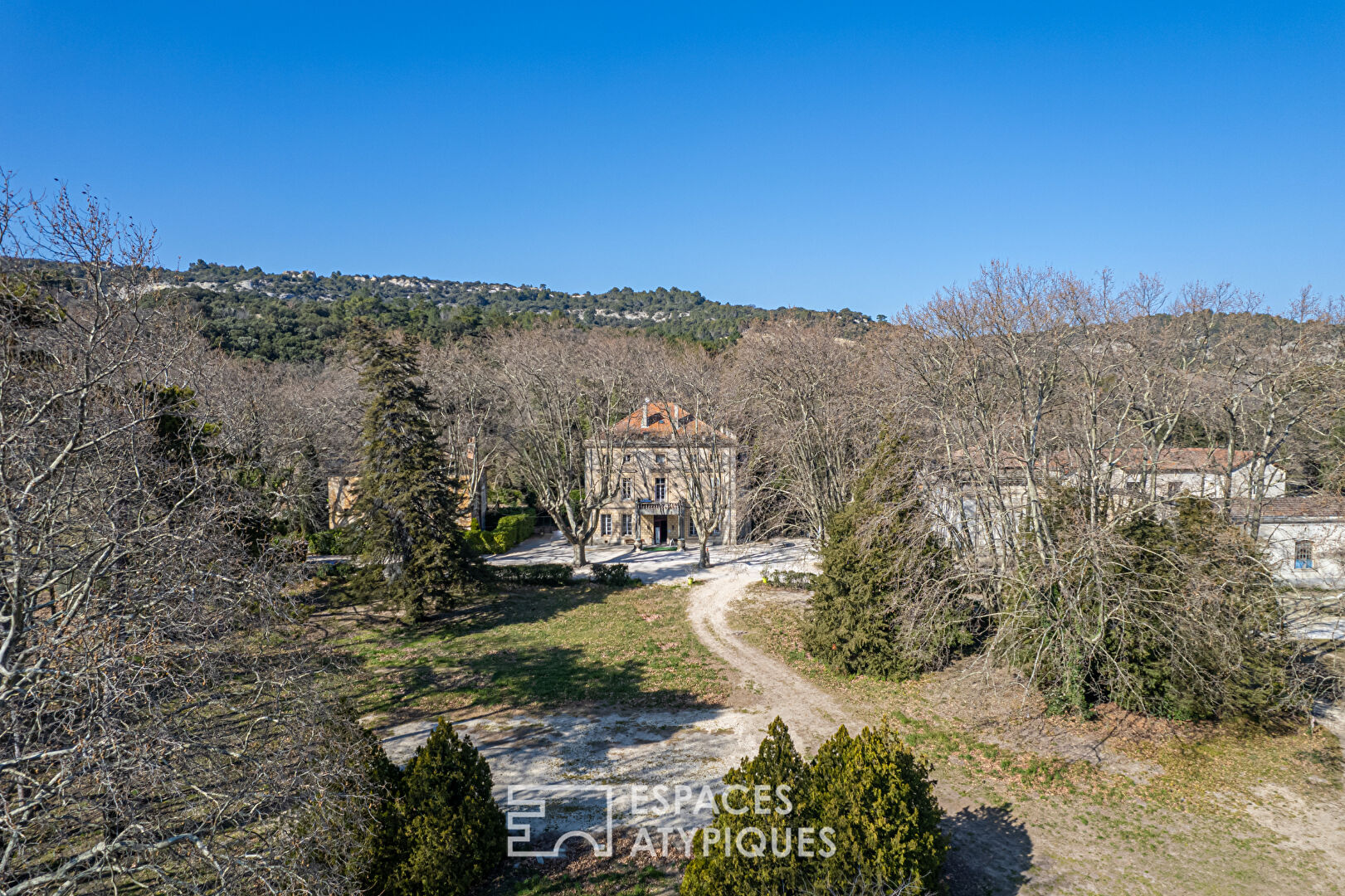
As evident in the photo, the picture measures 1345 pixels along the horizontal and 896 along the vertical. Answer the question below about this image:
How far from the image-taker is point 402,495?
73.0ft

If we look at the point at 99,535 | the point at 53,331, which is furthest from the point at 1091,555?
the point at 53,331

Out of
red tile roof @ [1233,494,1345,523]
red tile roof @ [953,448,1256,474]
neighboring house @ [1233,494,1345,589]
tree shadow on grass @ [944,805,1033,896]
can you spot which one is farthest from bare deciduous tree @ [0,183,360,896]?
red tile roof @ [1233,494,1345,523]

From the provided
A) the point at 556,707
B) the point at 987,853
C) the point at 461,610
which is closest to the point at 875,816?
the point at 987,853

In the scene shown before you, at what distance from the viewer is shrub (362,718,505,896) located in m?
8.52

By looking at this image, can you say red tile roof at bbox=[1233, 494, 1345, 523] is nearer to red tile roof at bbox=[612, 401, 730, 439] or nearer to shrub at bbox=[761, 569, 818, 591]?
shrub at bbox=[761, 569, 818, 591]

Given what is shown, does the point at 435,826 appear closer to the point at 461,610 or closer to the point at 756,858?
the point at 756,858

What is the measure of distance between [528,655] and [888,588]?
10.3 meters

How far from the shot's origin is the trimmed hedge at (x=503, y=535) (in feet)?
111

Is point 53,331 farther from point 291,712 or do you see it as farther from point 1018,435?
point 1018,435

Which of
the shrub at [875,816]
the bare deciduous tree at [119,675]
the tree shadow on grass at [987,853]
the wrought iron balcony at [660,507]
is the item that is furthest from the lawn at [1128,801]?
the wrought iron balcony at [660,507]

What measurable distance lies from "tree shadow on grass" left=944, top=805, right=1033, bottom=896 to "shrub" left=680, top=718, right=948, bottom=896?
3.02 feet

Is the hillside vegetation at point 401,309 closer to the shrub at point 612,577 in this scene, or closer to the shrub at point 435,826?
the shrub at point 435,826

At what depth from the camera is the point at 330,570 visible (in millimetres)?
28000

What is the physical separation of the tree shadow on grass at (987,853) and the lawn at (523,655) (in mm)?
6547
